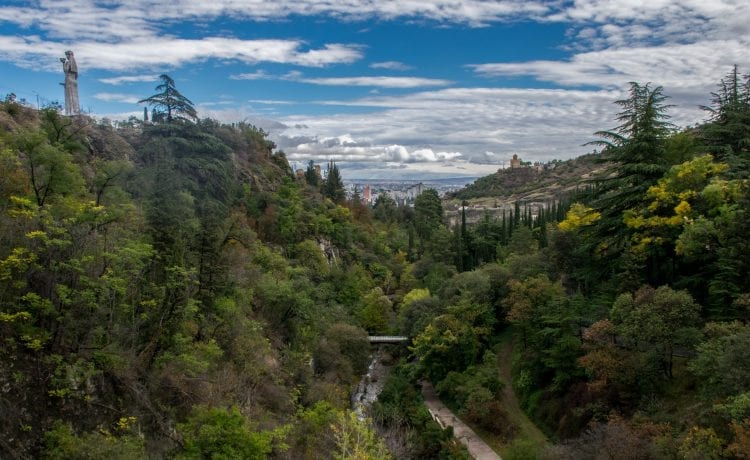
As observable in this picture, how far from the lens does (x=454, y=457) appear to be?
23094 millimetres

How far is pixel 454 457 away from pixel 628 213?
1389cm

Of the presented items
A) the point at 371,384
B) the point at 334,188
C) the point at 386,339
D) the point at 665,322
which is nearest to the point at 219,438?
the point at 665,322

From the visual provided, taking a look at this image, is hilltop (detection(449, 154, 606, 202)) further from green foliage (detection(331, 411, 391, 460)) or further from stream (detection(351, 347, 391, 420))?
green foliage (detection(331, 411, 391, 460))

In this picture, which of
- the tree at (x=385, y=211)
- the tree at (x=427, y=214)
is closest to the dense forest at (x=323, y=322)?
the tree at (x=427, y=214)

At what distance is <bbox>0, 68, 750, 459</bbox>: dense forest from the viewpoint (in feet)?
44.8

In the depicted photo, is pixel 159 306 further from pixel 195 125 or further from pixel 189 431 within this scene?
pixel 195 125

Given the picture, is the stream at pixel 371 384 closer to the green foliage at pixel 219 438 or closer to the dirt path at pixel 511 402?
the dirt path at pixel 511 402

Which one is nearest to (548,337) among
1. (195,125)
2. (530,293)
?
(530,293)

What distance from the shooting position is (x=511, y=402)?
28.4 meters

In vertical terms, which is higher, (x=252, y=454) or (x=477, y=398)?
(x=252, y=454)

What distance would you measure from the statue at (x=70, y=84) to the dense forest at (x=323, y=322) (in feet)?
5.41

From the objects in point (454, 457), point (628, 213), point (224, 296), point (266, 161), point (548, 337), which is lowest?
point (454, 457)

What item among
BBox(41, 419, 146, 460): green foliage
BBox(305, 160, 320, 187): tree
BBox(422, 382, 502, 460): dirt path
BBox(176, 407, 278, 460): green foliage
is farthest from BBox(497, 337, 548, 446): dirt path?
BBox(305, 160, 320, 187): tree

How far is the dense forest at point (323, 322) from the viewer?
13.6 m
